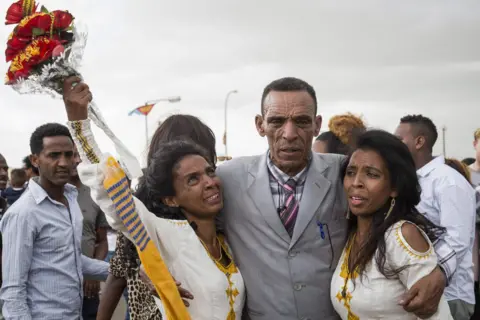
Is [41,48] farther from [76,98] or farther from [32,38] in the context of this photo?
[76,98]

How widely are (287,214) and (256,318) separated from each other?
1.93 ft

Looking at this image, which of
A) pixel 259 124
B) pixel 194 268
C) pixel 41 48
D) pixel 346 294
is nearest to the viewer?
pixel 41 48

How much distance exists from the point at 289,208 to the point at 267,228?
18 cm

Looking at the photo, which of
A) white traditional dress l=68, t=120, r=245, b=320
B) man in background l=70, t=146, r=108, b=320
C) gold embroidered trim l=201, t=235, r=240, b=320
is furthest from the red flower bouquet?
man in background l=70, t=146, r=108, b=320

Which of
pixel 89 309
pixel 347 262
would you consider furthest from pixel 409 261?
pixel 89 309

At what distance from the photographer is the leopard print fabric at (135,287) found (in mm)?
2869

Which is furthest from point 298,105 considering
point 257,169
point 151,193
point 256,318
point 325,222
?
point 256,318

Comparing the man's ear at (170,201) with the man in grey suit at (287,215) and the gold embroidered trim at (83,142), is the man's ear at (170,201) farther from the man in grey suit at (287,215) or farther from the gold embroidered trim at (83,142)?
the gold embroidered trim at (83,142)

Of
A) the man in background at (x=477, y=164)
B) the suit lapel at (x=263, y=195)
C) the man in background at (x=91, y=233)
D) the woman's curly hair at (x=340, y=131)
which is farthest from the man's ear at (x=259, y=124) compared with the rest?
the man in background at (x=477, y=164)

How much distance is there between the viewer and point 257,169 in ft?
10.6

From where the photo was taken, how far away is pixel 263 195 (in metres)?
3.08

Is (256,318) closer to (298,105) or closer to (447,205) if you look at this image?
(298,105)

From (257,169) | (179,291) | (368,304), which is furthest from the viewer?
(257,169)

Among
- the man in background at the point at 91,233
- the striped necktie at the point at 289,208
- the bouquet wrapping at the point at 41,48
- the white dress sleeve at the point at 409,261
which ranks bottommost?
the man in background at the point at 91,233
